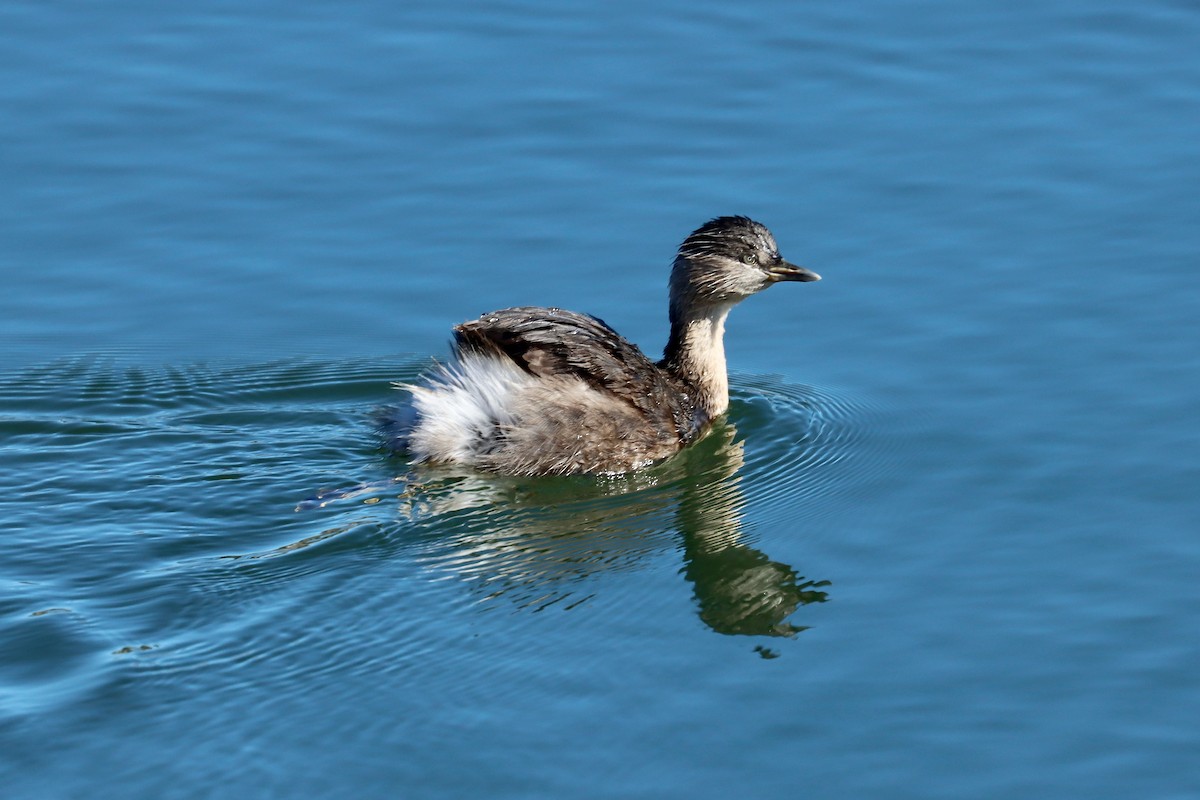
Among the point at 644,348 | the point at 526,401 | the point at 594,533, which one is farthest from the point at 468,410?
the point at 644,348

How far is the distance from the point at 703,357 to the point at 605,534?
1915mm

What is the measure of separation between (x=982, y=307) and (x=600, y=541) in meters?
3.41

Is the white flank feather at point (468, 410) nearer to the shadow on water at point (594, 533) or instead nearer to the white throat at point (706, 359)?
the shadow on water at point (594, 533)

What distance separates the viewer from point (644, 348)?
37.6 ft

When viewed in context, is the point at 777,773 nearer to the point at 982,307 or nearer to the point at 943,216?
the point at 982,307

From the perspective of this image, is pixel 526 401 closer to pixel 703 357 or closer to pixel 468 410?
pixel 468 410

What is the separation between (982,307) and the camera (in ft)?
37.3

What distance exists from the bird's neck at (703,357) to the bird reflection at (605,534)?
0.46m

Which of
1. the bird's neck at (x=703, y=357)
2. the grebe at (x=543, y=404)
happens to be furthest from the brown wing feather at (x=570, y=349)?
the bird's neck at (x=703, y=357)

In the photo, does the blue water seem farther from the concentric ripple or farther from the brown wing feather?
the brown wing feather

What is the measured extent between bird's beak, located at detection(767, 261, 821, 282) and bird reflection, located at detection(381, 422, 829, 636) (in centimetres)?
107

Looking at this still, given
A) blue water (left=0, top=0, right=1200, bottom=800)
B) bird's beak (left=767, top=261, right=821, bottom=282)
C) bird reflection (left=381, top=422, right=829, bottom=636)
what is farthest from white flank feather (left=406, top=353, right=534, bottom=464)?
bird's beak (left=767, top=261, right=821, bottom=282)

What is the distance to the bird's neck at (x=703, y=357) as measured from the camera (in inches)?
428

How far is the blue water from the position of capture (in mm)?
7316
